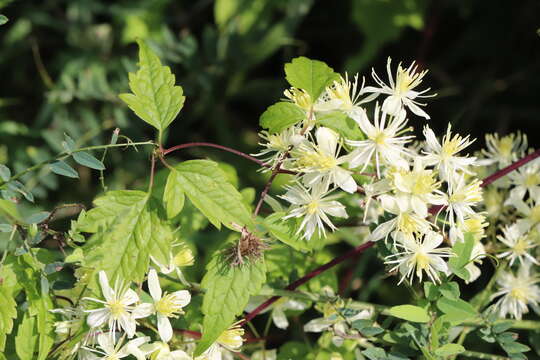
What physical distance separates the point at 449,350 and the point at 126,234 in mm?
710

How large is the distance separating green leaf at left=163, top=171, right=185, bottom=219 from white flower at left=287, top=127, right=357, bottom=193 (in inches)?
9.6

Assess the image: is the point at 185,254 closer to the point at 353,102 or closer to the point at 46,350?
the point at 46,350

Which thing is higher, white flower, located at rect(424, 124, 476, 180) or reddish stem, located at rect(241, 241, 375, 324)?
white flower, located at rect(424, 124, 476, 180)

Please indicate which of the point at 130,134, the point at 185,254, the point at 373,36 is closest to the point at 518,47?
the point at 373,36

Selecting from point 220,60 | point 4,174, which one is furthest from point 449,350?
point 220,60

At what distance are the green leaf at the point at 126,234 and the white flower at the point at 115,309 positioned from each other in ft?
0.08

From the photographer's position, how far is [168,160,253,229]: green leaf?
1.22 meters

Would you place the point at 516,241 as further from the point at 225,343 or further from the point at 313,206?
the point at 225,343

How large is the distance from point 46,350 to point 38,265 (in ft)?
0.58

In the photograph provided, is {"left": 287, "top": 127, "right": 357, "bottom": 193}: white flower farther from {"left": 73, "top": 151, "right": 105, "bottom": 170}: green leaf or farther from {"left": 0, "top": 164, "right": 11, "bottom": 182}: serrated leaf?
{"left": 0, "top": 164, "right": 11, "bottom": 182}: serrated leaf

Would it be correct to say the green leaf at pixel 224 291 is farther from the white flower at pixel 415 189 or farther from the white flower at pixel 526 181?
the white flower at pixel 526 181

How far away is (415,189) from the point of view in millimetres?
1218

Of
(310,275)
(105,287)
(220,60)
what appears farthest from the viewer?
(220,60)

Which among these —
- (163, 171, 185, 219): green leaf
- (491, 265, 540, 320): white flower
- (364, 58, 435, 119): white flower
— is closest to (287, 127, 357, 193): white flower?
(364, 58, 435, 119): white flower
